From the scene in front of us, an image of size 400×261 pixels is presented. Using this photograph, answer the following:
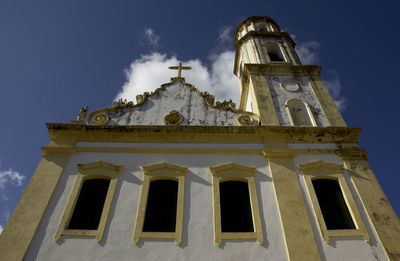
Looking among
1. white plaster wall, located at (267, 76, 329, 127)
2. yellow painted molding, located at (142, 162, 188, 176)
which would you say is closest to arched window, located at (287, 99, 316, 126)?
white plaster wall, located at (267, 76, 329, 127)

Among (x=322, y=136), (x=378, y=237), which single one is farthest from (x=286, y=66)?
(x=378, y=237)

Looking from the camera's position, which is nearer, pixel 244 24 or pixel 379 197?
pixel 379 197

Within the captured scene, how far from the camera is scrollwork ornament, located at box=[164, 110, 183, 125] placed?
1085 cm

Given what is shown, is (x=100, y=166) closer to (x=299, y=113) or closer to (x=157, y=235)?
(x=157, y=235)

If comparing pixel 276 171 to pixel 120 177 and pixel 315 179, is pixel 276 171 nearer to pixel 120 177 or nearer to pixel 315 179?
pixel 315 179

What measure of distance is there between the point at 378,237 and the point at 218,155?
4915mm

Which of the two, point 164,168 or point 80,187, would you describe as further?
point 164,168

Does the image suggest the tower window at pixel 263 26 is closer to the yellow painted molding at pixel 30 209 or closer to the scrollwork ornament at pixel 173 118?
the scrollwork ornament at pixel 173 118

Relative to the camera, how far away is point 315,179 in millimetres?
9070

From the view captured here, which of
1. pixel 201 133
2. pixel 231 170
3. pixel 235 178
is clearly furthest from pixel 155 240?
pixel 201 133

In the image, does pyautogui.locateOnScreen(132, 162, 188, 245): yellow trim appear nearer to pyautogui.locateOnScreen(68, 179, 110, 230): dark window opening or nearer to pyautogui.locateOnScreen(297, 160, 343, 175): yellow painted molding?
pyautogui.locateOnScreen(68, 179, 110, 230): dark window opening

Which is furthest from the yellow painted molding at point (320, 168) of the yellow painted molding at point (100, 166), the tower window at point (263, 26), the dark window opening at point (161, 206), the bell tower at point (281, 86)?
the tower window at point (263, 26)

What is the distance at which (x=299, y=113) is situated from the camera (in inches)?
472

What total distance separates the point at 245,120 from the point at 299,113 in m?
2.61
